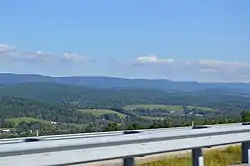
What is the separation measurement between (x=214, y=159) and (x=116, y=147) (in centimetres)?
569

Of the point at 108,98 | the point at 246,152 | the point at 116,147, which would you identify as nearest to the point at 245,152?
the point at 246,152

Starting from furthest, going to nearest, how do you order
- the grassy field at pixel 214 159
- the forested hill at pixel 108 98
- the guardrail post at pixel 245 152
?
the forested hill at pixel 108 98 < the grassy field at pixel 214 159 < the guardrail post at pixel 245 152

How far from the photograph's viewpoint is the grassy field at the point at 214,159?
12469mm

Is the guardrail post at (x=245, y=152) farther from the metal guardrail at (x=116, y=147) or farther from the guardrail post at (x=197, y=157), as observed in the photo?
the guardrail post at (x=197, y=157)

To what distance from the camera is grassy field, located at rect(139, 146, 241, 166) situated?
1247 centimetres

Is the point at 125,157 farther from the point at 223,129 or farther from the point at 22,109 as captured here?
the point at 22,109

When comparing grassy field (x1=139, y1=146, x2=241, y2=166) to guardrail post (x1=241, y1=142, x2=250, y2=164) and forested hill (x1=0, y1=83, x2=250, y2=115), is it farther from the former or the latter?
forested hill (x1=0, y1=83, x2=250, y2=115)

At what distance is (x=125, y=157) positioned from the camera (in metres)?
8.38

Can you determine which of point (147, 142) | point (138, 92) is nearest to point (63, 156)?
point (147, 142)

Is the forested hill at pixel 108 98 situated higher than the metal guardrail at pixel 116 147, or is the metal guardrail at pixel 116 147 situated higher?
the forested hill at pixel 108 98

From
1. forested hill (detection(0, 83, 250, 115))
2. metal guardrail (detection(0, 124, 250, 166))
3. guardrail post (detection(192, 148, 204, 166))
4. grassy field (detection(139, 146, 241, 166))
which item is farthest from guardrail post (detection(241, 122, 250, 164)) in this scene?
forested hill (detection(0, 83, 250, 115))

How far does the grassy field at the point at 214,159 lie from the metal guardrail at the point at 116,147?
59.2 inches

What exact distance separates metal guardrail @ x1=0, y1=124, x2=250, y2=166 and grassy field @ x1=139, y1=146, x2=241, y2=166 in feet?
4.93

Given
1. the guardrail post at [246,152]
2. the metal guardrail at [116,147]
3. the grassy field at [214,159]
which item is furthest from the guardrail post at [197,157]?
the grassy field at [214,159]
